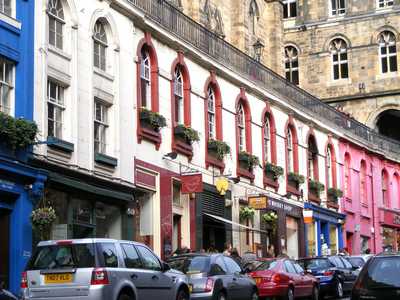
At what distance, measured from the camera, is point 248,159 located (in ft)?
108

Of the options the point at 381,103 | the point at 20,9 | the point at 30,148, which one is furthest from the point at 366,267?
the point at 381,103

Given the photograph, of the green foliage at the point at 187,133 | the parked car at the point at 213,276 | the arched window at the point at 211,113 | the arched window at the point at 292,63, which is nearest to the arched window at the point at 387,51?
the arched window at the point at 292,63

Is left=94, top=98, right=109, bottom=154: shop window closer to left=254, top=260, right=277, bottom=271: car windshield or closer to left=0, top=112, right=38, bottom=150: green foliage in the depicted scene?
left=0, top=112, right=38, bottom=150: green foliage

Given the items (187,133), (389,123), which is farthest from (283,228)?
(389,123)

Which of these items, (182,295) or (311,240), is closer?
(182,295)

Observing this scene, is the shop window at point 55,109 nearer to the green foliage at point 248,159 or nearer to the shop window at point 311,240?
the green foliage at point 248,159

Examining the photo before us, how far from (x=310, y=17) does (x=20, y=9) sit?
46.1 m

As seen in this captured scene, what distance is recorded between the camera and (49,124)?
2203cm

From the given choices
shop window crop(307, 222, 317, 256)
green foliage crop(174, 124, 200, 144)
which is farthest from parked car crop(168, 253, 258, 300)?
shop window crop(307, 222, 317, 256)

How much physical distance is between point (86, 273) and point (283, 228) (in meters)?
21.8

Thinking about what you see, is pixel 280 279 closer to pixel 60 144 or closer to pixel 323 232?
pixel 60 144

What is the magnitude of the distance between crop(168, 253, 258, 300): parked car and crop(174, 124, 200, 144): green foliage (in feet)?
25.6

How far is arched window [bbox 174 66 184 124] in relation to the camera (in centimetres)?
2864

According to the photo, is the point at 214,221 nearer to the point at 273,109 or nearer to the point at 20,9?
the point at 273,109
